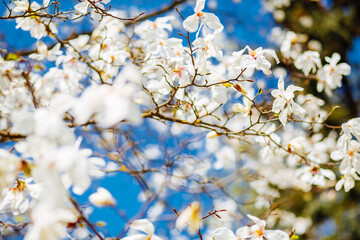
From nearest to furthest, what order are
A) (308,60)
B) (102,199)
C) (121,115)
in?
(121,115) < (102,199) < (308,60)

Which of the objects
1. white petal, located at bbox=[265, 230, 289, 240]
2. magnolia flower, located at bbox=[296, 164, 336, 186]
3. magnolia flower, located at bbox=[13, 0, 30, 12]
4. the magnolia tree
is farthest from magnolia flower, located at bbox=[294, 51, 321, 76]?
magnolia flower, located at bbox=[13, 0, 30, 12]

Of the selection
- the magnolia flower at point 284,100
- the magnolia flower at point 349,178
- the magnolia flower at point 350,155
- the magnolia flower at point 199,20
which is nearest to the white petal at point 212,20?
the magnolia flower at point 199,20

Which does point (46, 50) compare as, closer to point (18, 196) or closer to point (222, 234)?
point (18, 196)

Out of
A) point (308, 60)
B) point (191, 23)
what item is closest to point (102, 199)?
point (191, 23)

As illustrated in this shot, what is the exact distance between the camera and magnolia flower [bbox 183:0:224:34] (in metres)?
1.01

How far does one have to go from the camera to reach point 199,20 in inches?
41.8

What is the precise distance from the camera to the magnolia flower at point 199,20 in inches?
39.8

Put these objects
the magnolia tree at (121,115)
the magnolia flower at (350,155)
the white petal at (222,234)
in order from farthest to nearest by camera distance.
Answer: the magnolia flower at (350,155)
the white petal at (222,234)
the magnolia tree at (121,115)

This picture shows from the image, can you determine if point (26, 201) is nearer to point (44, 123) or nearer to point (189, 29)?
point (44, 123)

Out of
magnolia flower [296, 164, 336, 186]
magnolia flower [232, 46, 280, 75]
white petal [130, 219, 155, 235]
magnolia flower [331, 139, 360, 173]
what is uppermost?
magnolia flower [232, 46, 280, 75]

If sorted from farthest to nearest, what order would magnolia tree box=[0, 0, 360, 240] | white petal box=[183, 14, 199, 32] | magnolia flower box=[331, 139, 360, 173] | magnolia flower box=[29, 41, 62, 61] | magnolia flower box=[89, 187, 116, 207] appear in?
magnolia flower box=[29, 41, 62, 61] → magnolia flower box=[331, 139, 360, 173] → white petal box=[183, 14, 199, 32] → magnolia flower box=[89, 187, 116, 207] → magnolia tree box=[0, 0, 360, 240]

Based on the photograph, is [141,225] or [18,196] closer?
[141,225]

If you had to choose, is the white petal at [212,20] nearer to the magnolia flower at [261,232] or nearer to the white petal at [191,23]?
the white petal at [191,23]

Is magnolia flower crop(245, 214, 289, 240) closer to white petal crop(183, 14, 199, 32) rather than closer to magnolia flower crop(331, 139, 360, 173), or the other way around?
magnolia flower crop(331, 139, 360, 173)
